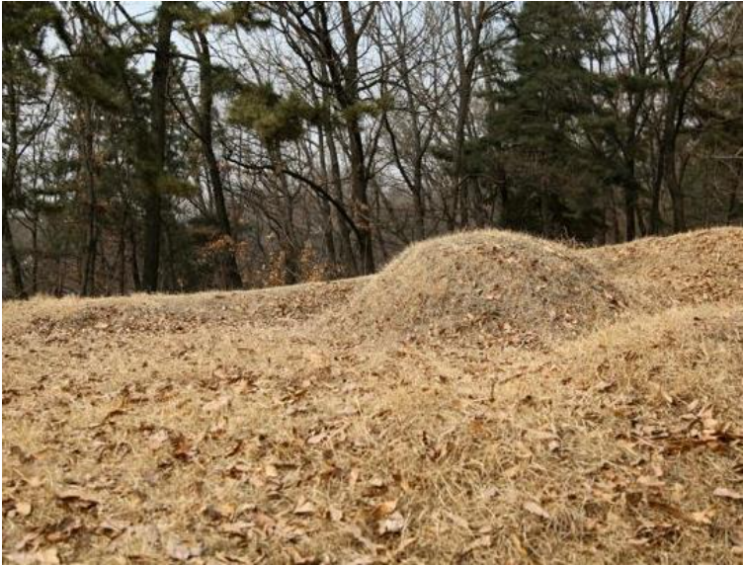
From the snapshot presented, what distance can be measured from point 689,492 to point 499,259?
15.7 ft

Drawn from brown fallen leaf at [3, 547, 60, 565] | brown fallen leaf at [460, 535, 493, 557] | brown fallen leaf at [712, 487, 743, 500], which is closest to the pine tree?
brown fallen leaf at [712, 487, 743, 500]

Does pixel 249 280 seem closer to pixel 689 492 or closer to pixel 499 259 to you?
pixel 499 259

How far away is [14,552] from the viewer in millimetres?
3230

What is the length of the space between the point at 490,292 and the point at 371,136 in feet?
49.6

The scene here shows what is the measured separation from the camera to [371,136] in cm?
2212

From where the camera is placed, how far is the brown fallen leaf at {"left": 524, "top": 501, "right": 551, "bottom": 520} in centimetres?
340

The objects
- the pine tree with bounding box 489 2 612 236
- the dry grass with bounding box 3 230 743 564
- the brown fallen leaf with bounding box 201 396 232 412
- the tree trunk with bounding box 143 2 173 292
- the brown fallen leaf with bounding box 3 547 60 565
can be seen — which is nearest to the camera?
the brown fallen leaf with bounding box 3 547 60 565

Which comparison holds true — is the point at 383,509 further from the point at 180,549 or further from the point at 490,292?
the point at 490,292

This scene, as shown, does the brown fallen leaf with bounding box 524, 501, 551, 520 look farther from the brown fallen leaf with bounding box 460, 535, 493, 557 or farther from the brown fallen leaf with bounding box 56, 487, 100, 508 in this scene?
the brown fallen leaf with bounding box 56, 487, 100, 508

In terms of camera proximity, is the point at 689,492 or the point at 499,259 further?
the point at 499,259

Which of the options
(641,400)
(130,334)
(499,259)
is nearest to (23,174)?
(130,334)

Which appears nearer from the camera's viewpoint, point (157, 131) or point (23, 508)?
point (23, 508)

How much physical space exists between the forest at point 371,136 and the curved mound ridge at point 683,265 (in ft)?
17.4

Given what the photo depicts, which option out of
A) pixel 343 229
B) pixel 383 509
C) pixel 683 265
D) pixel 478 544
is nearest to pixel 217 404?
pixel 383 509
